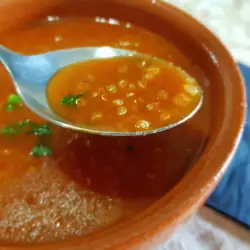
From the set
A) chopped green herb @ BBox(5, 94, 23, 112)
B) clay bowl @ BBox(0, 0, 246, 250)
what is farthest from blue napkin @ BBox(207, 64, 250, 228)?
chopped green herb @ BBox(5, 94, 23, 112)

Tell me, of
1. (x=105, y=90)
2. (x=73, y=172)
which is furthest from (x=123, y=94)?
(x=73, y=172)

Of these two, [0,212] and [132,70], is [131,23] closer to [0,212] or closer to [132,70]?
[132,70]

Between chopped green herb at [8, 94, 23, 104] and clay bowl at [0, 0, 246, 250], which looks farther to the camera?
chopped green herb at [8, 94, 23, 104]

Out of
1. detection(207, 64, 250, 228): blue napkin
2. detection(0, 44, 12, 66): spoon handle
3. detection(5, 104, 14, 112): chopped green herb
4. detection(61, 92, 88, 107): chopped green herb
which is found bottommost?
detection(5, 104, 14, 112): chopped green herb

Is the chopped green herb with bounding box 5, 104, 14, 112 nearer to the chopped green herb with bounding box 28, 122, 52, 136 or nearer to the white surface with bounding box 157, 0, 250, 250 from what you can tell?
the chopped green herb with bounding box 28, 122, 52, 136

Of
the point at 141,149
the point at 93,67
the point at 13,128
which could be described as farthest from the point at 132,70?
the point at 13,128

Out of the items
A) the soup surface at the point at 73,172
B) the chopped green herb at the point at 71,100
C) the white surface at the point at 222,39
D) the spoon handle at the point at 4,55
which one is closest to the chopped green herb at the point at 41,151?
the soup surface at the point at 73,172
